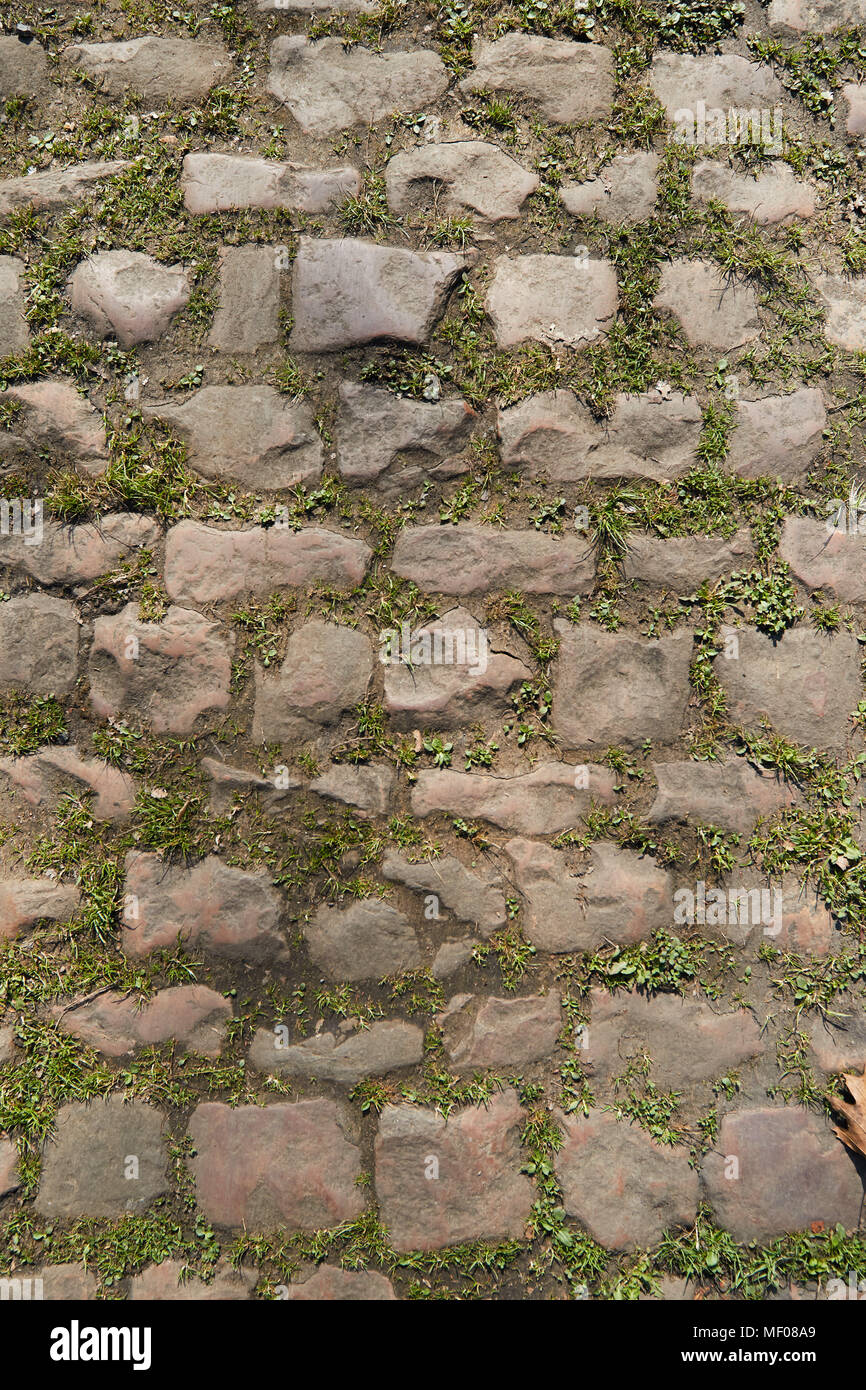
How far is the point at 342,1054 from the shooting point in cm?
239

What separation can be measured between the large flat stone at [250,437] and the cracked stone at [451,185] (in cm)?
79

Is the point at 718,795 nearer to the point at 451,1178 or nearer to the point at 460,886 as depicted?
the point at 460,886

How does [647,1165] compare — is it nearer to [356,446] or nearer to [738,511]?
[738,511]

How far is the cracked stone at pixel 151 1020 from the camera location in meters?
2.41

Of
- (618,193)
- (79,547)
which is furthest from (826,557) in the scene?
(79,547)

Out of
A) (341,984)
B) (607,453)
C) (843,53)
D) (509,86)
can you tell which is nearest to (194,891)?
(341,984)

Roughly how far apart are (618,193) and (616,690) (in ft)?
5.42

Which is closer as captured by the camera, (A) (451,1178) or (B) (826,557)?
(A) (451,1178)

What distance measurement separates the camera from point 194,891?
2.45 metres

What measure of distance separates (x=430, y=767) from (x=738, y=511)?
1289 millimetres

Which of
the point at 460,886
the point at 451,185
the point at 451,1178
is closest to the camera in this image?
the point at 451,1178

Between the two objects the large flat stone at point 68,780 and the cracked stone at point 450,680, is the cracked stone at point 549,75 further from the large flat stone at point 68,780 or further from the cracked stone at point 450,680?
the large flat stone at point 68,780

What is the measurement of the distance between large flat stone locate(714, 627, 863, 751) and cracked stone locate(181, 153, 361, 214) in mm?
1946
